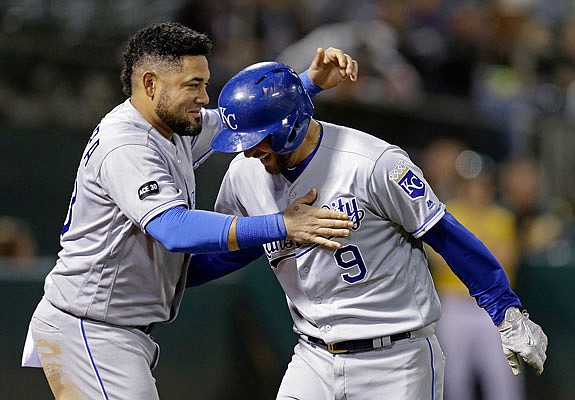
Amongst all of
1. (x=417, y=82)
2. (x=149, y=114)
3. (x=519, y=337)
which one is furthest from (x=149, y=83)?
(x=417, y=82)

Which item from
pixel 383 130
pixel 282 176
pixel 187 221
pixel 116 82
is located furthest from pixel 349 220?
pixel 383 130

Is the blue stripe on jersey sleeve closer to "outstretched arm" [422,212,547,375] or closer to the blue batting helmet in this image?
"outstretched arm" [422,212,547,375]

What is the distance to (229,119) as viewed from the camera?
3396 mm

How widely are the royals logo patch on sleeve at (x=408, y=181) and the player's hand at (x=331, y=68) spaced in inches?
23.5

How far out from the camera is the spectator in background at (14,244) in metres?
6.56

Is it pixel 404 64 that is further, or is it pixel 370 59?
pixel 404 64

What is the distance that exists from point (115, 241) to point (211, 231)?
0.49 meters

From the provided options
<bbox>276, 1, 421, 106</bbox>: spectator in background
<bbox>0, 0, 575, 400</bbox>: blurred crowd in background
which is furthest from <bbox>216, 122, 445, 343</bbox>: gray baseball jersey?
<bbox>276, 1, 421, 106</bbox>: spectator in background

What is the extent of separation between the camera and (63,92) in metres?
7.44

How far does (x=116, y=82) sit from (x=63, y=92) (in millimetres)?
408

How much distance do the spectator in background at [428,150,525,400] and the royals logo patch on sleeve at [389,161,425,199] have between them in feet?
10.9

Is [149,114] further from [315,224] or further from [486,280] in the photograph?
[486,280]

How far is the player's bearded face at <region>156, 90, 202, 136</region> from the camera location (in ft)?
12.1

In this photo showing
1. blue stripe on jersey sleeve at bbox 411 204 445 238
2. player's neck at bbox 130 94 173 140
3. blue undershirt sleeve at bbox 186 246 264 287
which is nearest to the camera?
blue stripe on jersey sleeve at bbox 411 204 445 238
